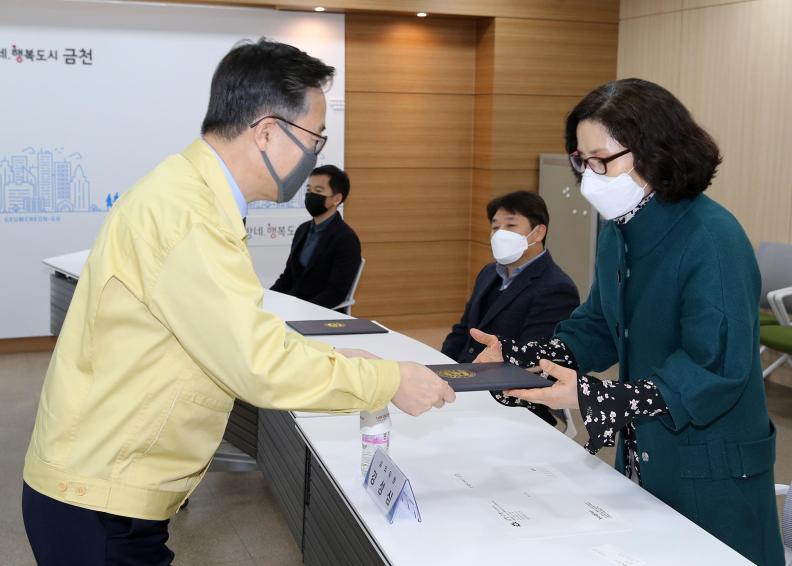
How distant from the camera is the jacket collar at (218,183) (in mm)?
1774

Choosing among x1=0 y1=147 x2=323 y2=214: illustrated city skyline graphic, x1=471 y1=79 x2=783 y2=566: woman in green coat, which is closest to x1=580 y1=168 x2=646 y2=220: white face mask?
x1=471 y1=79 x2=783 y2=566: woman in green coat

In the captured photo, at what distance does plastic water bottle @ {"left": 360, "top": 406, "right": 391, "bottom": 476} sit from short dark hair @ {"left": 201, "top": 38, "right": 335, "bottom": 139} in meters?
0.79

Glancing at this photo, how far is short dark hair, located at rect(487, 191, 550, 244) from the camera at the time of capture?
154 inches

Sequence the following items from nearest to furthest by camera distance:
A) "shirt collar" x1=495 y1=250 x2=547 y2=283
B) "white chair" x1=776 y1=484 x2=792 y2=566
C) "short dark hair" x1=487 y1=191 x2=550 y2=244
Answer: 1. "white chair" x1=776 y1=484 x2=792 y2=566
2. "shirt collar" x1=495 y1=250 x2=547 y2=283
3. "short dark hair" x1=487 y1=191 x2=550 y2=244

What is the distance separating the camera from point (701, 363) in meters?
1.96

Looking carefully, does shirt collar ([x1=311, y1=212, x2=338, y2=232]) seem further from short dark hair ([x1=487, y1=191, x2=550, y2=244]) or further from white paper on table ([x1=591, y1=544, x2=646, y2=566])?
white paper on table ([x1=591, y1=544, x2=646, y2=566])

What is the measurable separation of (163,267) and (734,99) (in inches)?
227

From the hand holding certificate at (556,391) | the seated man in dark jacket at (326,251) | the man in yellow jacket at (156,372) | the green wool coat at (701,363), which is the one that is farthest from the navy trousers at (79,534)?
the seated man in dark jacket at (326,251)

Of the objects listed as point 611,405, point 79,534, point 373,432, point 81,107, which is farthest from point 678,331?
point 81,107

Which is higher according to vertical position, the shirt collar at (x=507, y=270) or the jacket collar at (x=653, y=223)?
the jacket collar at (x=653, y=223)

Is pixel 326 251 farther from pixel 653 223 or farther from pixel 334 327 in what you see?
pixel 653 223

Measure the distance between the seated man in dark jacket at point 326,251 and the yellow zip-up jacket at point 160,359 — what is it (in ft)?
11.6

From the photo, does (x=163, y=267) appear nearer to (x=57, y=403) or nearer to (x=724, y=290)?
(x=57, y=403)

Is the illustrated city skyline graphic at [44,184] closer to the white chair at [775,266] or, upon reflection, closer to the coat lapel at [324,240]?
the coat lapel at [324,240]
